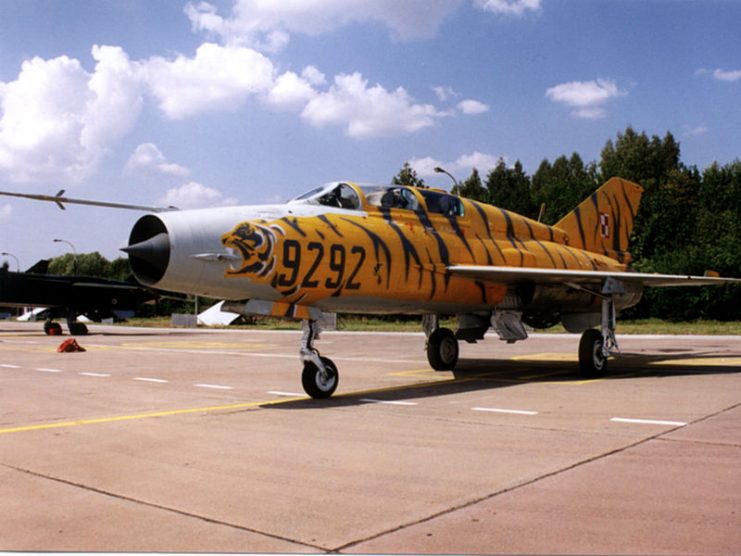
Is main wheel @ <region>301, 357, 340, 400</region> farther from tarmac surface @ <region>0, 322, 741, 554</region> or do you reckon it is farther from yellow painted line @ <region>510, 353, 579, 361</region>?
yellow painted line @ <region>510, 353, 579, 361</region>

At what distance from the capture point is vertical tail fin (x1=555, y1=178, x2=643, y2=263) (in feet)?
49.8

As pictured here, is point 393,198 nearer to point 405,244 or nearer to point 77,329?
point 405,244

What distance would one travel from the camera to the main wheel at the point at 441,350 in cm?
1340

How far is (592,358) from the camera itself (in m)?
12.0

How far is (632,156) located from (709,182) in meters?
8.65

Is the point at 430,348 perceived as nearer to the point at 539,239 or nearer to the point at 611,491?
the point at 539,239

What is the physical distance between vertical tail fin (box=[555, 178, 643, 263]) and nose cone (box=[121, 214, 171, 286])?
31.6ft

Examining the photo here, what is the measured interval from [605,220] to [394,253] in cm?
792

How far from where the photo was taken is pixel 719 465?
4.94m

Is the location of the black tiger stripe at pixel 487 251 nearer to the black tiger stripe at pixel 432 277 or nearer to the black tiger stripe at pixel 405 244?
the black tiger stripe at pixel 432 277

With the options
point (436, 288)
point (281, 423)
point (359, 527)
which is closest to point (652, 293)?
point (436, 288)

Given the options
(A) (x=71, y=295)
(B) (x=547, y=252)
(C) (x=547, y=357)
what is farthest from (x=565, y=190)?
(B) (x=547, y=252)

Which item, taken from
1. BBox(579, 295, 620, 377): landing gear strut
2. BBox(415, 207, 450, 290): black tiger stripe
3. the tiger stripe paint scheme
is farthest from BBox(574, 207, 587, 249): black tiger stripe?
BBox(415, 207, 450, 290): black tiger stripe

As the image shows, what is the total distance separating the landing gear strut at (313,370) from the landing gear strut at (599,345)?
5081mm
